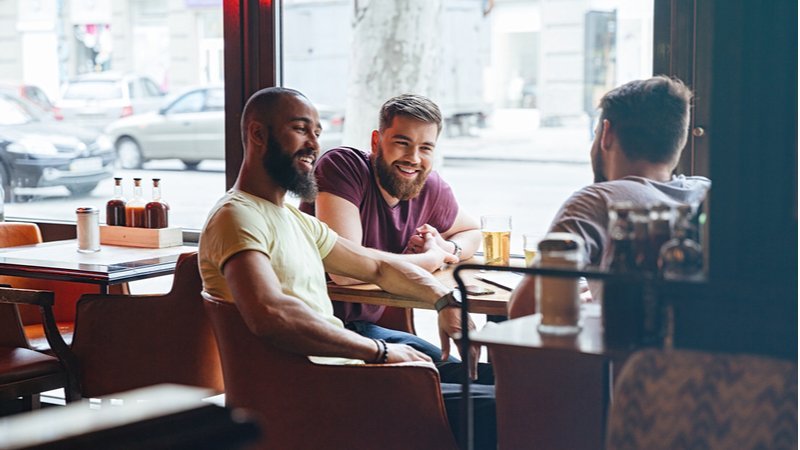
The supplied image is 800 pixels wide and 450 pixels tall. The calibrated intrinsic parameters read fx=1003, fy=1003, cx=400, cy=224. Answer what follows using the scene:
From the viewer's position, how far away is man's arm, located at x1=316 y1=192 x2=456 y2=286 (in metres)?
3.01

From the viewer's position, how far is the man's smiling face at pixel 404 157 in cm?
313

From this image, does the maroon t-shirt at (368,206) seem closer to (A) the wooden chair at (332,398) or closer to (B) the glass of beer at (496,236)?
(B) the glass of beer at (496,236)

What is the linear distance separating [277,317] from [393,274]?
2.03 feet

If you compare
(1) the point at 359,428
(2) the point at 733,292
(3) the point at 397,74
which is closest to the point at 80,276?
(1) the point at 359,428

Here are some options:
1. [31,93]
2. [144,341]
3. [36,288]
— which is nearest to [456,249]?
[144,341]

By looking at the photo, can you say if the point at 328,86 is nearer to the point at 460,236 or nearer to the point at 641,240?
the point at 460,236

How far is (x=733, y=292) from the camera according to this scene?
147 centimetres

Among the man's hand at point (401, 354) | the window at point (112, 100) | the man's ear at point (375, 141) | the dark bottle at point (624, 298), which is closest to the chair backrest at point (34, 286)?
the window at point (112, 100)

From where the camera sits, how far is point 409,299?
2.76m

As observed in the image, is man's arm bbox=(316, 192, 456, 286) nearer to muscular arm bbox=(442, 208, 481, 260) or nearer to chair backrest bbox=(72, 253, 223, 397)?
muscular arm bbox=(442, 208, 481, 260)

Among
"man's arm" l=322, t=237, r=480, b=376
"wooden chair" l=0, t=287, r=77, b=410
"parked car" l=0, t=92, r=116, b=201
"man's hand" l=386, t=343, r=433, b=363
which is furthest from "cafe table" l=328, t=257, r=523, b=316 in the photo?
"parked car" l=0, t=92, r=116, b=201

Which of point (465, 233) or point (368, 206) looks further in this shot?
point (465, 233)

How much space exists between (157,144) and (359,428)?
7.46 ft

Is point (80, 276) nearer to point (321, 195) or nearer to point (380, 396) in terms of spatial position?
point (321, 195)
